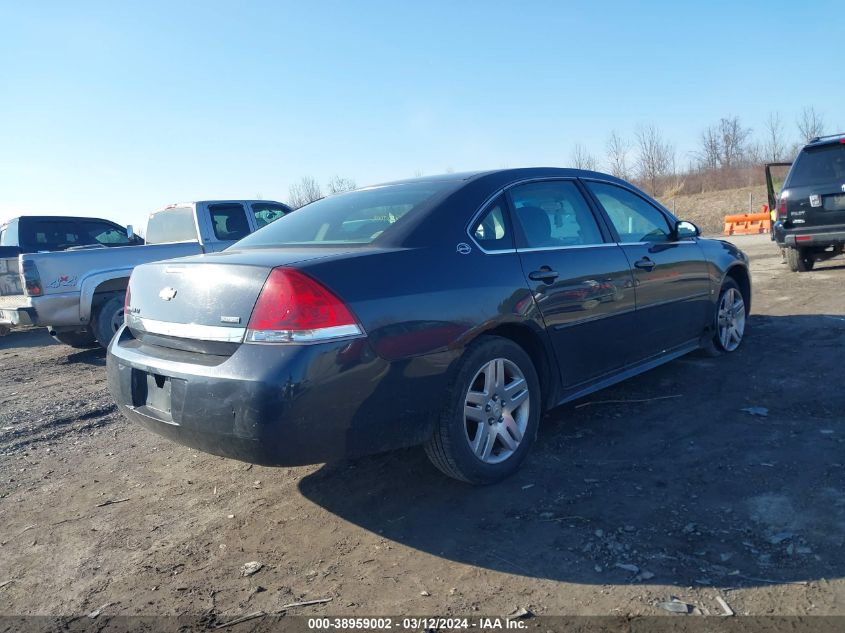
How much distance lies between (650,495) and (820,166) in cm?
842

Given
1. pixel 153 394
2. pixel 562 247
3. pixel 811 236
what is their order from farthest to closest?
pixel 811 236
pixel 562 247
pixel 153 394

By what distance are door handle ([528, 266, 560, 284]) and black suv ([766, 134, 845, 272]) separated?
7.60 meters

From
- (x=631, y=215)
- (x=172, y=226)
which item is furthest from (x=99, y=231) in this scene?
(x=631, y=215)

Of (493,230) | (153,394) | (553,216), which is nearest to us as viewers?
(153,394)

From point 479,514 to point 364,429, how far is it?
0.74m

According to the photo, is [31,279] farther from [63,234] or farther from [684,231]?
[684,231]

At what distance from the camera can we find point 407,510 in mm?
3244

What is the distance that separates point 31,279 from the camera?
7.35 metres

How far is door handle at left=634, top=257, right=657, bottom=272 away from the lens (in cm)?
448

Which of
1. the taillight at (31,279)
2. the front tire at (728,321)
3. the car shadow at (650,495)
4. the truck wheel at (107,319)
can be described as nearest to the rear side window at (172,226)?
the truck wheel at (107,319)

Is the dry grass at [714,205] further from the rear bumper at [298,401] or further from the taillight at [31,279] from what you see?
the rear bumper at [298,401]

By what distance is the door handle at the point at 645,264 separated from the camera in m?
4.48

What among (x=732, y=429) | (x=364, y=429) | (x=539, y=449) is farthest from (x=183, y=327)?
(x=732, y=429)

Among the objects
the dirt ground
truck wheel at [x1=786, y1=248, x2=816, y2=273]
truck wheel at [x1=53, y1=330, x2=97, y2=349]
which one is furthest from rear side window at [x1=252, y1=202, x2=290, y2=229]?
truck wheel at [x1=786, y1=248, x2=816, y2=273]
